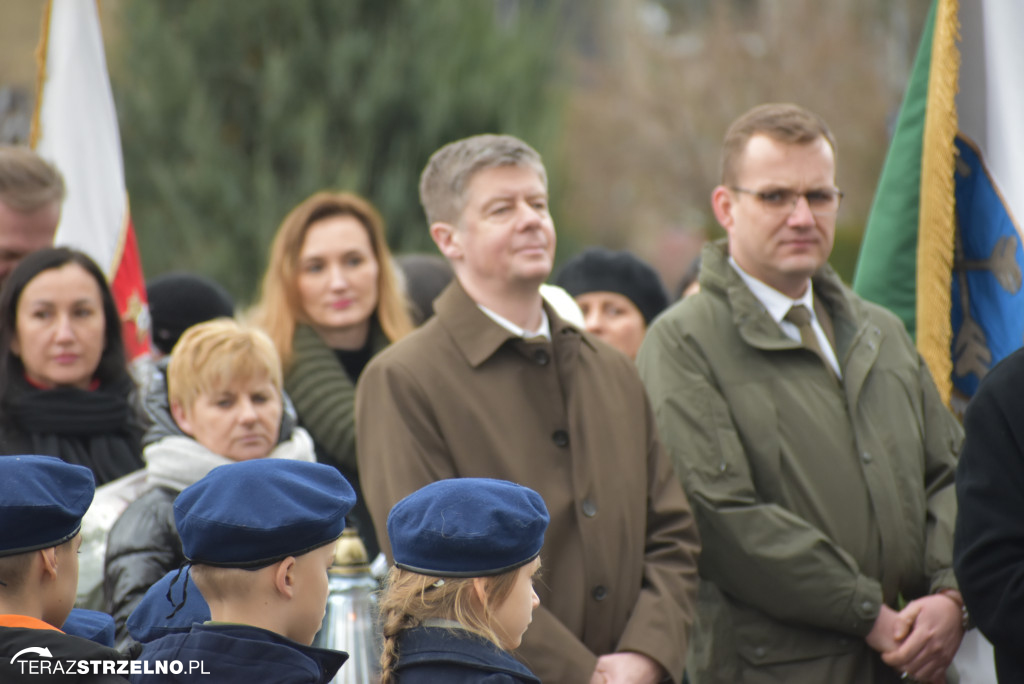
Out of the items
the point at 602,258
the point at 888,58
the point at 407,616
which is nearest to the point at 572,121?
the point at 888,58

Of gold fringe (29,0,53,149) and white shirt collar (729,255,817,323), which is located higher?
gold fringe (29,0,53,149)

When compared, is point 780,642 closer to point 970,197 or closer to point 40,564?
point 970,197

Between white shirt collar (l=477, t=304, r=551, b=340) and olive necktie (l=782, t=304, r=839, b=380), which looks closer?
white shirt collar (l=477, t=304, r=551, b=340)

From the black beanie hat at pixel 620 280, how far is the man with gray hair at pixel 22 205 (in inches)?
89.1

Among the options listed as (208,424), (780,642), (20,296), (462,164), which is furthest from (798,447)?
(20,296)

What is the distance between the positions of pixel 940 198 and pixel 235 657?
2893 mm

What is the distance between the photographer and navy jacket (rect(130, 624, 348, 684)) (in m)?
2.28

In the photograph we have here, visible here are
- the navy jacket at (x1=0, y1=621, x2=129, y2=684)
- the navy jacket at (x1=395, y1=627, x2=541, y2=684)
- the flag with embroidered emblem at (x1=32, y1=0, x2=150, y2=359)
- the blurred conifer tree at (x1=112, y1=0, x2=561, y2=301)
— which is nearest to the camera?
the navy jacket at (x1=0, y1=621, x2=129, y2=684)

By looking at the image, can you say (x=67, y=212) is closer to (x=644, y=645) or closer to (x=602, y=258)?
(x=602, y=258)

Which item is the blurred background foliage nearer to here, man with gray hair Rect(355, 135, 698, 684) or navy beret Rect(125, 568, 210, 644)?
man with gray hair Rect(355, 135, 698, 684)

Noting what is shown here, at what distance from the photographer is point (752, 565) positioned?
344 centimetres

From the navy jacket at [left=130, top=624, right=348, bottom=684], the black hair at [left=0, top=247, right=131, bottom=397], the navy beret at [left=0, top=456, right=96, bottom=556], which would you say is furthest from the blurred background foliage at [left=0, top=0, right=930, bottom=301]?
the navy jacket at [left=130, top=624, right=348, bottom=684]

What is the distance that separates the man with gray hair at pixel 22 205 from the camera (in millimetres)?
4273

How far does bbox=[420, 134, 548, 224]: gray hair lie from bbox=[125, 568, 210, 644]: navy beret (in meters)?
1.37
